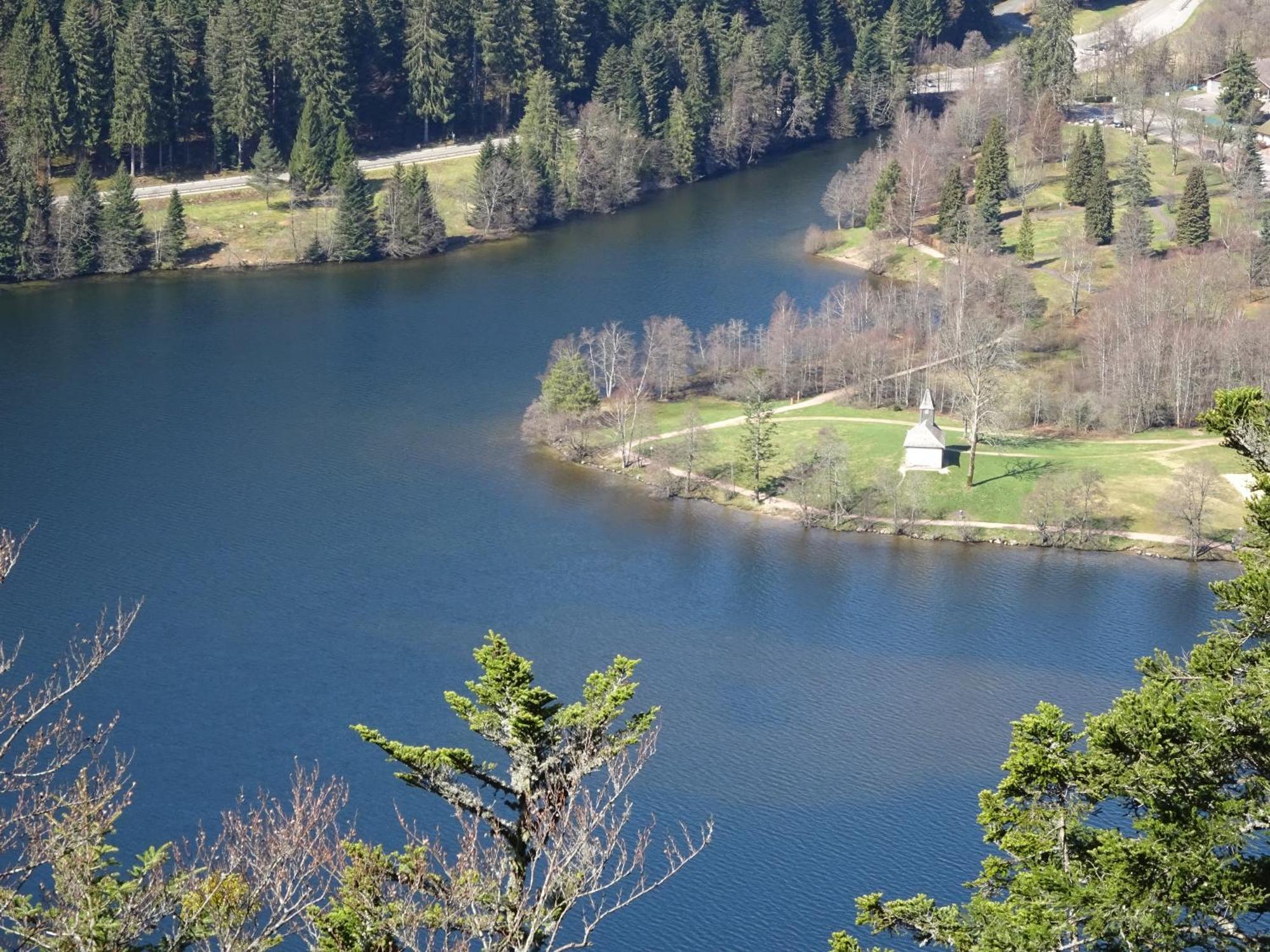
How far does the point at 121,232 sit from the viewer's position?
380 feet

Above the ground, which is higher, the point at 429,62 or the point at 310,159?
the point at 429,62

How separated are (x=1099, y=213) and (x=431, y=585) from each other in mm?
57748

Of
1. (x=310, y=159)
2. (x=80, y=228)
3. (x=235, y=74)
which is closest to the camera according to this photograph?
(x=80, y=228)

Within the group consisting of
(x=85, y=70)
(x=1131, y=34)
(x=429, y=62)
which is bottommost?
(x=429, y=62)

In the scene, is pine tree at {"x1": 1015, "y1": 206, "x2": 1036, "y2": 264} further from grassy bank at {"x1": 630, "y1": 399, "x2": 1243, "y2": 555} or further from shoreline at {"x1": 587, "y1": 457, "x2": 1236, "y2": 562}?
shoreline at {"x1": 587, "y1": 457, "x2": 1236, "y2": 562}

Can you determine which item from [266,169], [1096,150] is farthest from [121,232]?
[1096,150]

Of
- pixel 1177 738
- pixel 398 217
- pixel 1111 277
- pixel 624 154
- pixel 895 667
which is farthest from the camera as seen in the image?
pixel 624 154

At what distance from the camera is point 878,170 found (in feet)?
414

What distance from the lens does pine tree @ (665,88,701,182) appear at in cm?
13762

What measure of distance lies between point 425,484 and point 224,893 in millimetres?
57128

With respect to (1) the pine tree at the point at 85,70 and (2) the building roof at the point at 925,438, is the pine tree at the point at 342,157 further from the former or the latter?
(2) the building roof at the point at 925,438

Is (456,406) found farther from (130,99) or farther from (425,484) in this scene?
(130,99)

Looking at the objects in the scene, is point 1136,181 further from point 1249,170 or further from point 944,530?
point 944,530

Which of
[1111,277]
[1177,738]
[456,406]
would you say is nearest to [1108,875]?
[1177,738]
